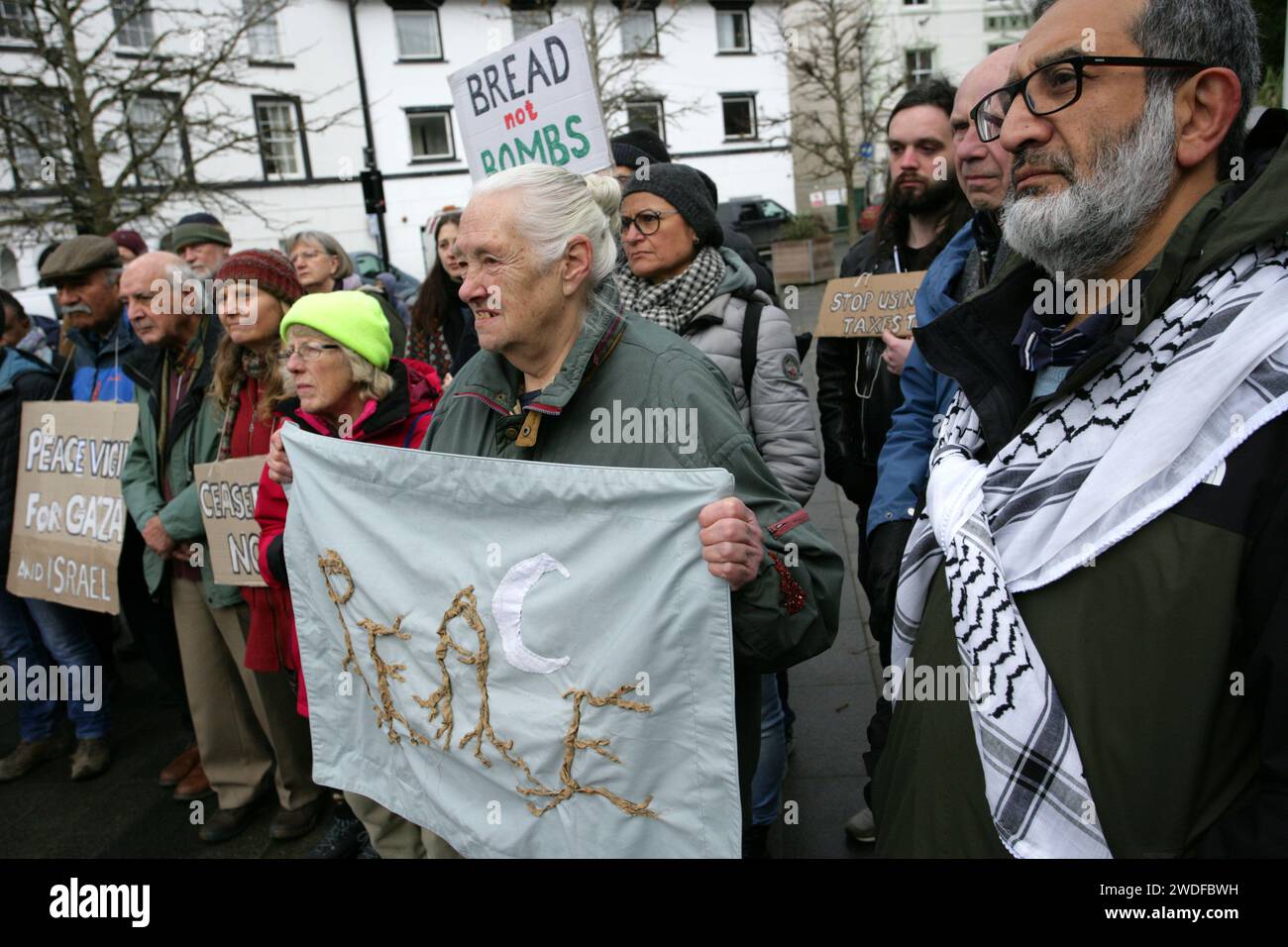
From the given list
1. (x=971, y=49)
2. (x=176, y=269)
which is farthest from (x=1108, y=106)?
(x=971, y=49)

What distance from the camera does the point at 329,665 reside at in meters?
2.50

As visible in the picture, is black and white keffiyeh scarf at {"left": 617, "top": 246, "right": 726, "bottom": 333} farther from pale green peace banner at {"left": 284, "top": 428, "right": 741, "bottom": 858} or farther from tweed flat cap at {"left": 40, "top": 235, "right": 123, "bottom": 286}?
tweed flat cap at {"left": 40, "top": 235, "right": 123, "bottom": 286}

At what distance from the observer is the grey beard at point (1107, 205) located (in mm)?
1435

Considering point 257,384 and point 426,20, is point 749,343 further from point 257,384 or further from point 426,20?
point 426,20

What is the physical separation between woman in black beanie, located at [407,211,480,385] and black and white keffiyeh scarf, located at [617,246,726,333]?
6.14 ft

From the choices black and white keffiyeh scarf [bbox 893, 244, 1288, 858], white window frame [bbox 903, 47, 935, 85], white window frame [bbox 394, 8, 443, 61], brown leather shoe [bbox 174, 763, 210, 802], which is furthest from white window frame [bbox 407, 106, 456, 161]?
black and white keffiyeh scarf [bbox 893, 244, 1288, 858]

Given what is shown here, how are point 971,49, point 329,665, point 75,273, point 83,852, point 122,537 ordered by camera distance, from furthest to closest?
point 971,49 < point 75,273 < point 122,537 < point 83,852 < point 329,665

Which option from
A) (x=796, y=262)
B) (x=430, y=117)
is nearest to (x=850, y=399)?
(x=796, y=262)

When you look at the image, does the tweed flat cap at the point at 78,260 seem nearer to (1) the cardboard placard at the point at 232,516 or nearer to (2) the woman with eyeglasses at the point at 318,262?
(2) the woman with eyeglasses at the point at 318,262

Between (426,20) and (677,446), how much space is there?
31.7m

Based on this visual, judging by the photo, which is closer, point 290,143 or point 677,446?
point 677,446

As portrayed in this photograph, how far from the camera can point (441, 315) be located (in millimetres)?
4980
